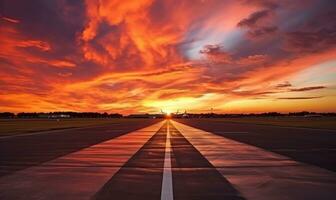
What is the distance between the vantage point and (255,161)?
14.9m

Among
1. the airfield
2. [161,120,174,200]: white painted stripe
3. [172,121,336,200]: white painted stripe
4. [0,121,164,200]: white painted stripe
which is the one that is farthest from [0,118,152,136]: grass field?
[172,121,336,200]: white painted stripe

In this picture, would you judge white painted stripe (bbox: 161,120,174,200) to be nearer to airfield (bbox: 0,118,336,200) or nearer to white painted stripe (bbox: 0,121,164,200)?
airfield (bbox: 0,118,336,200)

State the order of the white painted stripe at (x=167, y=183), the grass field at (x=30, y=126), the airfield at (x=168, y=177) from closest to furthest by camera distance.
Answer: the white painted stripe at (x=167, y=183) < the airfield at (x=168, y=177) < the grass field at (x=30, y=126)

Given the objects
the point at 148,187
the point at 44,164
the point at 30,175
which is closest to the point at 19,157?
the point at 44,164

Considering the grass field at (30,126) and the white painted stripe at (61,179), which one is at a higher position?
the grass field at (30,126)

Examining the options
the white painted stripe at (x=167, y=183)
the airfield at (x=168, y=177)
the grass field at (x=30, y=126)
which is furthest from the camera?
the grass field at (x=30, y=126)

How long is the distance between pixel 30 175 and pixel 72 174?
112cm

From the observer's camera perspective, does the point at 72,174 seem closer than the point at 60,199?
No

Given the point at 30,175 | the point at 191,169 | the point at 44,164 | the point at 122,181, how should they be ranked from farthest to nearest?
the point at 44,164 < the point at 191,169 < the point at 30,175 < the point at 122,181

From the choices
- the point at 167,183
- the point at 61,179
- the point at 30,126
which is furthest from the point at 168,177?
the point at 30,126

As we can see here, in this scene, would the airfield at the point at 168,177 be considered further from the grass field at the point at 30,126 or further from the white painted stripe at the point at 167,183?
the grass field at the point at 30,126

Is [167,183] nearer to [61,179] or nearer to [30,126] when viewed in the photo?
[61,179]

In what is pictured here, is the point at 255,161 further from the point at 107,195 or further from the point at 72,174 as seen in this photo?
the point at 107,195

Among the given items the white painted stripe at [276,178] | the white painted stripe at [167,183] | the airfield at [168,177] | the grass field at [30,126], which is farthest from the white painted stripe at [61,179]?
the grass field at [30,126]
